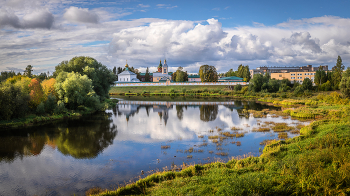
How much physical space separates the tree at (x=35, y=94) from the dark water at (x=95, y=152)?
436 cm

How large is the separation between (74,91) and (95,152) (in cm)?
1730

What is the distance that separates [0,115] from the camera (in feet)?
74.4

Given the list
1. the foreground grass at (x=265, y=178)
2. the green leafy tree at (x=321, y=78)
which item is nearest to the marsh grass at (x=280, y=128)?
the foreground grass at (x=265, y=178)

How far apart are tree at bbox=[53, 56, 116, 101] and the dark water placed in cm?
1634

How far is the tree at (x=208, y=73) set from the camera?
9144 centimetres

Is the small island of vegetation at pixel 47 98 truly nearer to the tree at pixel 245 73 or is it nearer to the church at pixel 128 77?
the church at pixel 128 77

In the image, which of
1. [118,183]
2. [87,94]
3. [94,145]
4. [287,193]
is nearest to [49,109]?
[87,94]

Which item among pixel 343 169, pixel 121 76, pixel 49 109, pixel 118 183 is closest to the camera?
pixel 343 169

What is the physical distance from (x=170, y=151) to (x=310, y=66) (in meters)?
147

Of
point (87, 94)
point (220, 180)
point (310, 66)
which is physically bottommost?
point (220, 180)

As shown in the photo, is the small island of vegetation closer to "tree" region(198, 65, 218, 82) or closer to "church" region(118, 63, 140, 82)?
"tree" region(198, 65, 218, 82)

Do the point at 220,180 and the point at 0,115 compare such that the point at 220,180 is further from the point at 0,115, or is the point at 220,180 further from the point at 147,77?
the point at 147,77

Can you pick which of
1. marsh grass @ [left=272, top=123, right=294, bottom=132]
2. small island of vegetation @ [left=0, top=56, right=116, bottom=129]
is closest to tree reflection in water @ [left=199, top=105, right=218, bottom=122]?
marsh grass @ [left=272, top=123, right=294, bottom=132]

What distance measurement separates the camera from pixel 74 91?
30.3m
